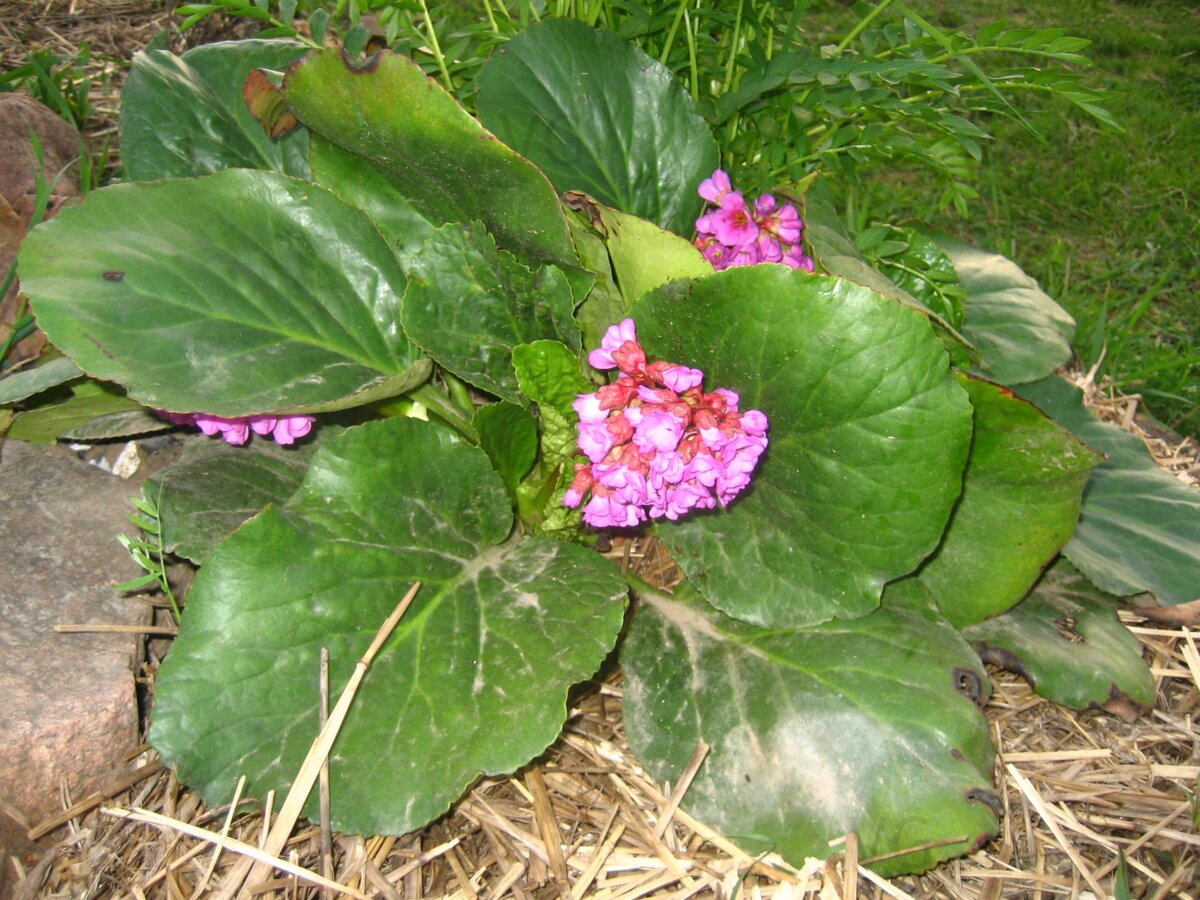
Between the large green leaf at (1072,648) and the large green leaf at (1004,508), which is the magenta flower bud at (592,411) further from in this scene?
the large green leaf at (1072,648)

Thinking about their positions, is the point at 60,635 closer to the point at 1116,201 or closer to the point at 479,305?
the point at 479,305

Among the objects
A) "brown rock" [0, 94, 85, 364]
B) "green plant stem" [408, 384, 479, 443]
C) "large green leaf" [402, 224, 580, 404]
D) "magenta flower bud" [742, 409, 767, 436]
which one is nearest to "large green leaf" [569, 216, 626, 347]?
"large green leaf" [402, 224, 580, 404]

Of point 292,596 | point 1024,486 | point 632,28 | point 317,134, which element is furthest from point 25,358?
point 1024,486

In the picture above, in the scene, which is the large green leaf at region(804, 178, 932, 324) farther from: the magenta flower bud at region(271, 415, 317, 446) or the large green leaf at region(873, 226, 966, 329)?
the magenta flower bud at region(271, 415, 317, 446)

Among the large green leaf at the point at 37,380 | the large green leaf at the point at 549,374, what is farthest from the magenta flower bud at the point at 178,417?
the large green leaf at the point at 549,374

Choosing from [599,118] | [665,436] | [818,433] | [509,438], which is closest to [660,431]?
[665,436]

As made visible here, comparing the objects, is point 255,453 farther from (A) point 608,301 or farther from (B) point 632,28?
(B) point 632,28
